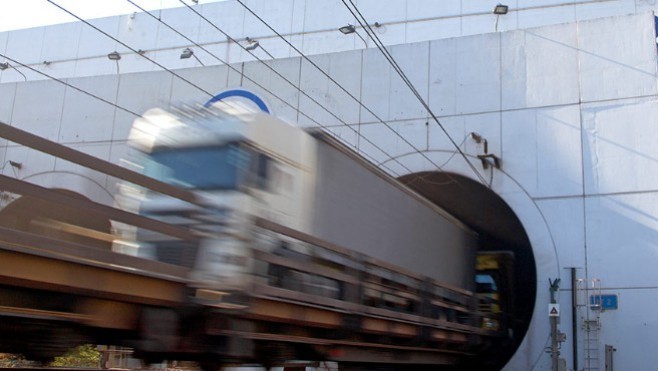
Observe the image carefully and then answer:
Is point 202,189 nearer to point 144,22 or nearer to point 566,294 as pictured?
point 566,294

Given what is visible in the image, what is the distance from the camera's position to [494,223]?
22094 millimetres

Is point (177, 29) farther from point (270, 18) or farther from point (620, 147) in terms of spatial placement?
point (620, 147)

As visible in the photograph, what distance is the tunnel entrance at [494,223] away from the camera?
65.4 ft

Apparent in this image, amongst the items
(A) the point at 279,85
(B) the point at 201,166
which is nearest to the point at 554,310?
(B) the point at 201,166

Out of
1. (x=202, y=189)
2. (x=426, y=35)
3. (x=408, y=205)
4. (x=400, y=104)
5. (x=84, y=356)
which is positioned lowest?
(x=84, y=356)

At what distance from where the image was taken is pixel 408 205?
1480 centimetres

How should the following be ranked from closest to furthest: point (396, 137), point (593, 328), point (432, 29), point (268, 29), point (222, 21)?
point (593, 328) < point (396, 137) < point (432, 29) < point (268, 29) < point (222, 21)

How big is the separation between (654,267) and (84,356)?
1449cm

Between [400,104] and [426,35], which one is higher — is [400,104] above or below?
below

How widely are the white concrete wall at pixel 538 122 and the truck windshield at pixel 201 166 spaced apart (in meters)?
8.73

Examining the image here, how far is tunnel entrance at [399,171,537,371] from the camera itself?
19.9 meters

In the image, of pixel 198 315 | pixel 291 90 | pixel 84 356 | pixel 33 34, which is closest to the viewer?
pixel 198 315

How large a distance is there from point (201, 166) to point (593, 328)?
1101 cm

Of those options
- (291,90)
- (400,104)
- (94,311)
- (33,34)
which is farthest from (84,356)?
(33,34)
